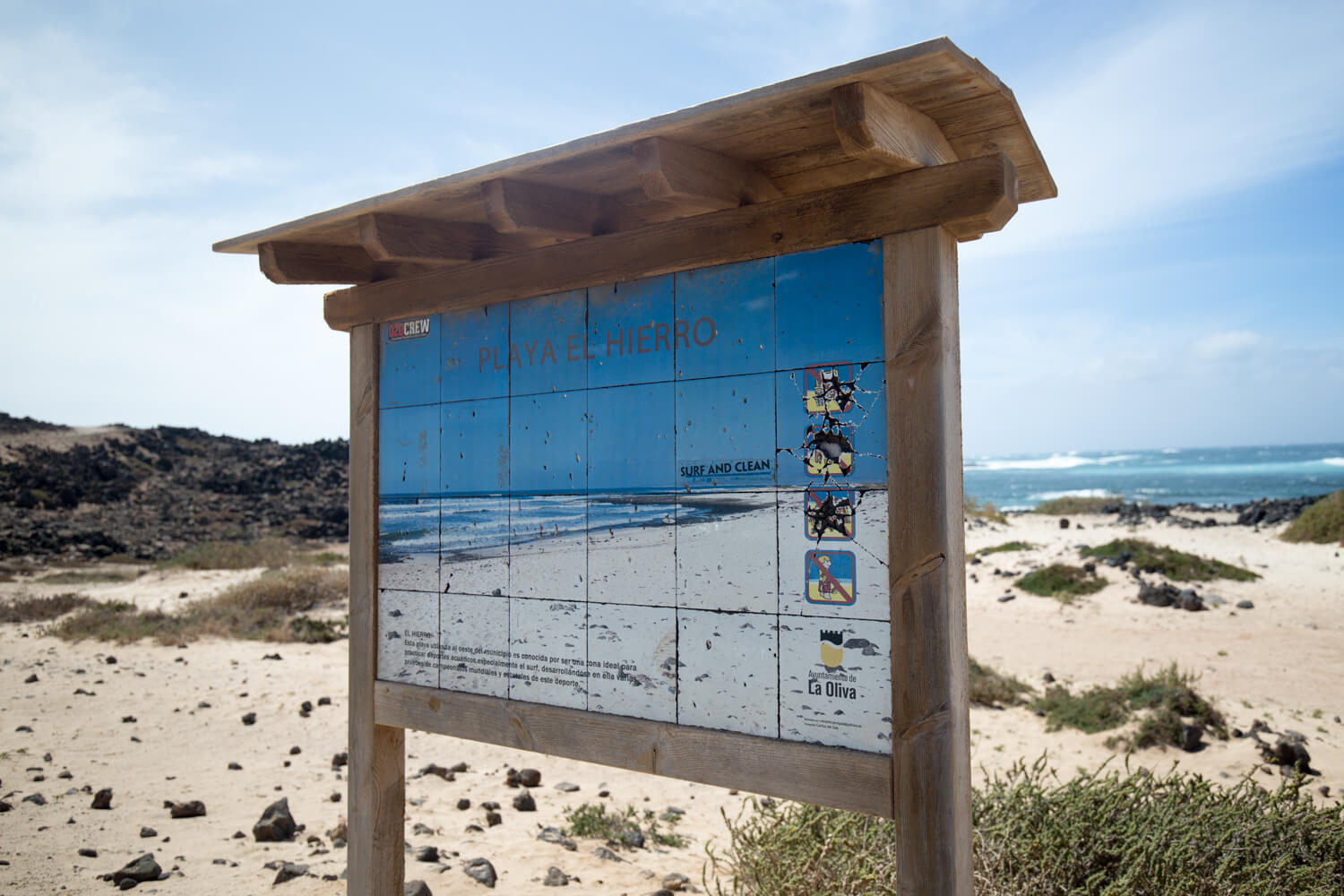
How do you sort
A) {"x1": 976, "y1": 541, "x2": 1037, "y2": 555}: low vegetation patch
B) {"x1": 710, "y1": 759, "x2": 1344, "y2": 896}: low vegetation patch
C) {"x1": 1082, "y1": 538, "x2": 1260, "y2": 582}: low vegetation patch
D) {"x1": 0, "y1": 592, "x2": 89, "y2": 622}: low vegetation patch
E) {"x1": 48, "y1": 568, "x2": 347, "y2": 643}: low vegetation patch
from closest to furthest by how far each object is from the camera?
1. {"x1": 710, "y1": 759, "x2": 1344, "y2": 896}: low vegetation patch
2. {"x1": 48, "y1": 568, "x2": 347, "y2": 643}: low vegetation patch
3. {"x1": 0, "y1": 592, "x2": 89, "y2": 622}: low vegetation patch
4. {"x1": 1082, "y1": 538, "x2": 1260, "y2": 582}: low vegetation patch
5. {"x1": 976, "y1": 541, "x2": 1037, "y2": 555}: low vegetation patch

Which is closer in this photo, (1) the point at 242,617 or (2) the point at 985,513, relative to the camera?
(1) the point at 242,617

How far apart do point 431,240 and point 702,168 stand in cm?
134

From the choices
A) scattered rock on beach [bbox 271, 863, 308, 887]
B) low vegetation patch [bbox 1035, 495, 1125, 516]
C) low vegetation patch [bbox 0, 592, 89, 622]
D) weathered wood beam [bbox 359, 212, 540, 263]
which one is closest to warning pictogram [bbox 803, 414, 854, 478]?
weathered wood beam [bbox 359, 212, 540, 263]

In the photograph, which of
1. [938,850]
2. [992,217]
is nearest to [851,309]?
[992,217]

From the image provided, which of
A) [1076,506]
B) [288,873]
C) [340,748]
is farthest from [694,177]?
[1076,506]

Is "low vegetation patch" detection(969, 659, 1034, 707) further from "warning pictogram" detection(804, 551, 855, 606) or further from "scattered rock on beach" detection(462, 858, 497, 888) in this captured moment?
"warning pictogram" detection(804, 551, 855, 606)

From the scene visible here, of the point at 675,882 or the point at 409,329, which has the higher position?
the point at 409,329

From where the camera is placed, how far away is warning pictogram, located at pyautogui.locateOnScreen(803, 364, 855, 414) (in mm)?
2695

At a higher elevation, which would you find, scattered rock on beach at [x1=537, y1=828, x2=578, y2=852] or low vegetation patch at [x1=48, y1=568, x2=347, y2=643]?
low vegetation patch at [x1=48, y1=568, x2=347, y2=643]

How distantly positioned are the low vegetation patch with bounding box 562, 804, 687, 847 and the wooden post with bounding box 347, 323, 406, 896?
1.75 metres

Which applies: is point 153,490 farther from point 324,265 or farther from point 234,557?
point 324,265

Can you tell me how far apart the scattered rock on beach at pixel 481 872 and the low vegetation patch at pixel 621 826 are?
74 cm

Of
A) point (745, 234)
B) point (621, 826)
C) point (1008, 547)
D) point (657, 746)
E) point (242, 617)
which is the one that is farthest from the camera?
point (1008, 547)

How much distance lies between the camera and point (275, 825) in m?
5.43
